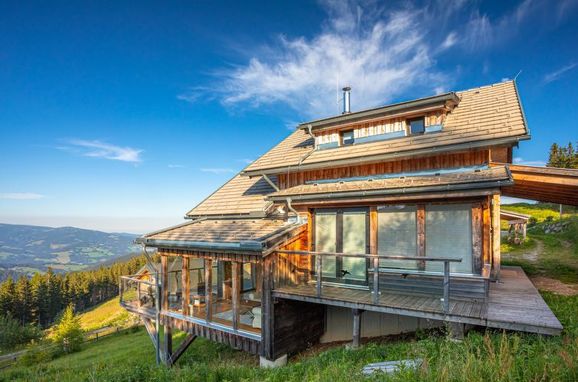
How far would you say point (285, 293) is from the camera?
24.9ft

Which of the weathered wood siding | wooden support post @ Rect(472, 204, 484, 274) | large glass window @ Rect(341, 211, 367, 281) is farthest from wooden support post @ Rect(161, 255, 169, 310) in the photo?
wooden support post @ Rect(472, 204, 484, 274)

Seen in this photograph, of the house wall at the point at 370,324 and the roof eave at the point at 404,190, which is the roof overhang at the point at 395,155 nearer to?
the roof eave at the point at 404,190

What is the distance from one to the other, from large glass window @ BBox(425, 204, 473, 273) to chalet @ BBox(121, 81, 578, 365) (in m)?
0.02

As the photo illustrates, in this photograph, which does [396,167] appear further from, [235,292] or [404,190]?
[235,292]

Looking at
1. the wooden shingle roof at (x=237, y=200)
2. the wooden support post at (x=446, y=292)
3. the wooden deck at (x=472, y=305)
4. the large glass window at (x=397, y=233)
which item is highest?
the wooden shingle roof at (x=237, y=200)

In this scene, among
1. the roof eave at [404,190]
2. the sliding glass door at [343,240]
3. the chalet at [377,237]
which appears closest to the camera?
the roof eave at [404,190]

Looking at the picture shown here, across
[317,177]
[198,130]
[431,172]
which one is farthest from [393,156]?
[198,130]

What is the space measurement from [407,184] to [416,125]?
9.55 ft

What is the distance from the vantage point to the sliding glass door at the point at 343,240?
843 centimetres

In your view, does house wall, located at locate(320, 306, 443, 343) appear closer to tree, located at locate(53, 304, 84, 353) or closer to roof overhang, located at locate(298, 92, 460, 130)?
roof overhang, located at locate(298, 92, 460, 130)

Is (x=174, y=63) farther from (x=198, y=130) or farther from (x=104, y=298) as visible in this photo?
(x=104, y=298)

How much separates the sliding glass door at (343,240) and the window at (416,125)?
3.14 m

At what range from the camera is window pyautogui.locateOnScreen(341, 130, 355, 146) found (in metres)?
10.4

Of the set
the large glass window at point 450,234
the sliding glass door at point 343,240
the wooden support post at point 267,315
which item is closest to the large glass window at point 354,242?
the sliding glass door at point 343,240
